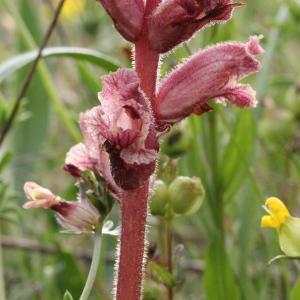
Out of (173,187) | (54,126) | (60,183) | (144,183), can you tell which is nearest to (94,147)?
(144,183)

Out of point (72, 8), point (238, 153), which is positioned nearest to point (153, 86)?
point (238, 153)

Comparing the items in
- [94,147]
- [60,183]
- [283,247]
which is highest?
[60,183]

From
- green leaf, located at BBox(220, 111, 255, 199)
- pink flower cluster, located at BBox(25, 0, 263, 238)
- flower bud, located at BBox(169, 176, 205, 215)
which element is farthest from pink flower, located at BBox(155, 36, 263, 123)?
green leaf, located at BBox(220, 111, 255, 199)

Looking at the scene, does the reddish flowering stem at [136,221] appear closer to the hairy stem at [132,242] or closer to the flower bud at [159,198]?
the hairy stem at [132,242]

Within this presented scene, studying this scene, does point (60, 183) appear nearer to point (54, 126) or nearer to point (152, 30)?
point (54, 126)

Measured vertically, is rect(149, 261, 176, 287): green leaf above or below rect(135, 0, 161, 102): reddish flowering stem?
below

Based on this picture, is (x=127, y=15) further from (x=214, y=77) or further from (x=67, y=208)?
(x=67, y=208)

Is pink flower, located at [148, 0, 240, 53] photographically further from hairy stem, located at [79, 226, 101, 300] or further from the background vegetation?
the background vegetation
